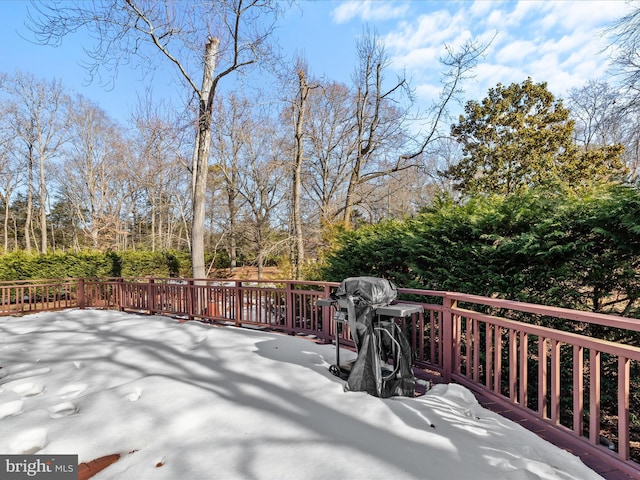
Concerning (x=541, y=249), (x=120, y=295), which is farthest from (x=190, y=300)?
(x=541, y=249)

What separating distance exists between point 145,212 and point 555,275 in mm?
27694

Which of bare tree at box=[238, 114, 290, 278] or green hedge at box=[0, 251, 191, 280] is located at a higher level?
bare tree at box=[238, 114, 290, 278]

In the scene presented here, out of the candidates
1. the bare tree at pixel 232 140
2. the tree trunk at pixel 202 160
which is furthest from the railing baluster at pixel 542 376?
the bare tree at pixel 232 140

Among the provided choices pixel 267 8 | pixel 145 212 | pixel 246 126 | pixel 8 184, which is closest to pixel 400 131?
pixel 267 8

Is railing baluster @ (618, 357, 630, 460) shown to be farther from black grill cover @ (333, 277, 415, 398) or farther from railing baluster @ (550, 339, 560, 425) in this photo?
black grill cover @ (333, 277, 415, 398)

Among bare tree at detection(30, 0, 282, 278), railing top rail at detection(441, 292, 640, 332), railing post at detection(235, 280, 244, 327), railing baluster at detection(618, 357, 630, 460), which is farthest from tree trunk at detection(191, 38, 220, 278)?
railing baluster at detection(618, 357, 630, 460)

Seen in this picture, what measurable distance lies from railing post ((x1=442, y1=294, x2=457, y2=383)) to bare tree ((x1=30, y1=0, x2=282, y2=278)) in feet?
23.7

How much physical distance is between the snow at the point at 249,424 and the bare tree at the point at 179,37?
581cm

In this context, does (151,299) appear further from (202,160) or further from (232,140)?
(232,140)

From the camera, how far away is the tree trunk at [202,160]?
29.4 ft

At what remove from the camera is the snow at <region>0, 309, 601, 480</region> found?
72.4 inches

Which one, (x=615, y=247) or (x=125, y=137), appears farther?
(x=125, y=137)

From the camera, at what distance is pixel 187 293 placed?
266 inches

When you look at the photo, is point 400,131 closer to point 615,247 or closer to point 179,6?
point 179,6
